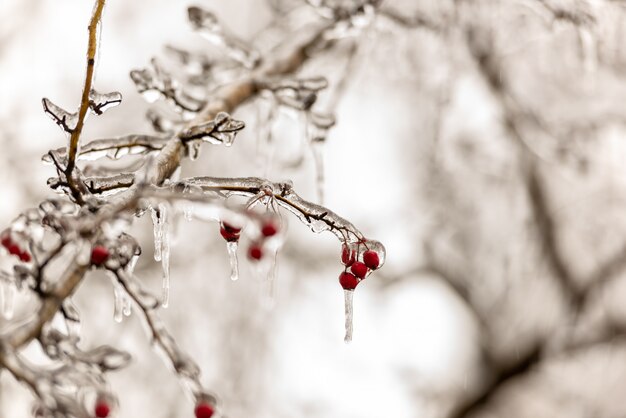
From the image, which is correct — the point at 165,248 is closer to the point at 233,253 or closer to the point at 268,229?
the point at 233,253

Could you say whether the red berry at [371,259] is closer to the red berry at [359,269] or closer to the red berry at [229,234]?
the red berry at [359,269]

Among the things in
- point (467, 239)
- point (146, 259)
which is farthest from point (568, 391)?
point (146, 259)

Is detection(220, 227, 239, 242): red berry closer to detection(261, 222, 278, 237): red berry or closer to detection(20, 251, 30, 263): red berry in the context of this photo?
detection(261, 222, 278, 237): red berry

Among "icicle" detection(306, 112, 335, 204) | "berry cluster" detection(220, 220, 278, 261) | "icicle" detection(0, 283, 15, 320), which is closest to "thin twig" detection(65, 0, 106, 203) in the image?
"icicle" detection(0, 283, 15, 320)

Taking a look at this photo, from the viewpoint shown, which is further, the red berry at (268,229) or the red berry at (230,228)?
the red berry at (230,228)

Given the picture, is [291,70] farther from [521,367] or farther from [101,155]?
[521,367]

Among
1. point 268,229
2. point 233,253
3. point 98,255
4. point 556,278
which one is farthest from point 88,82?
point 556,278

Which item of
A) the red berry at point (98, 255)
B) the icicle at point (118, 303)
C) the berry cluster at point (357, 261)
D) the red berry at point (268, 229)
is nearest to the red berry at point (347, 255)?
the berry cluster at point (357, 261)

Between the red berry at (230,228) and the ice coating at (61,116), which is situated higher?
the ice coating at (61,116)

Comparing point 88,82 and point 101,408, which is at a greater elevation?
point 88,82
